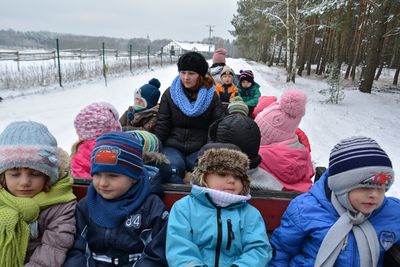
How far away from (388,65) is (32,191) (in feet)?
141

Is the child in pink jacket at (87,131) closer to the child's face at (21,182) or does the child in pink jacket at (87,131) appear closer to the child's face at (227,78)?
the child's face at (21,182)

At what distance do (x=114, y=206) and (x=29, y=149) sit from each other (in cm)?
62

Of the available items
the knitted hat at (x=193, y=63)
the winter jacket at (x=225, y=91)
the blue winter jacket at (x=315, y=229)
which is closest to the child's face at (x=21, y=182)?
the blue winter jacket at (x=315, y=229)

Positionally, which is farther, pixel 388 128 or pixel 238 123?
pixel 388 128

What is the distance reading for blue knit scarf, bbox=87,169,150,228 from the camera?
211 centimetres

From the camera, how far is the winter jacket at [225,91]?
618 cm

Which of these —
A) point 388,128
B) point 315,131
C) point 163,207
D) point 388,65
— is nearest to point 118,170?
point 163,207

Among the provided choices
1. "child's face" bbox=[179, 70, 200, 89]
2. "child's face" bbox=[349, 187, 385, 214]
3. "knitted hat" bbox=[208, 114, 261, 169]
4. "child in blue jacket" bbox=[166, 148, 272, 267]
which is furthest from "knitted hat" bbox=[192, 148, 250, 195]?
"child's face" bbox=[179, 70, 200, 89]

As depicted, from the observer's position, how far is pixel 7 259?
193 centimetres

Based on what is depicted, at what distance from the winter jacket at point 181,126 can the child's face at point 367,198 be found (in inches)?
82.7

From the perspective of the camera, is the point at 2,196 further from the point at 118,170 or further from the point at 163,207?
the point at 163,207

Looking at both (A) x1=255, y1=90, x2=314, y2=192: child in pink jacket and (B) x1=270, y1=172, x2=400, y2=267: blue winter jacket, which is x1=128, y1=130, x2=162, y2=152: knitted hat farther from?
(B) x1=270, y1=172, x2=400, y2=267: blue winter jacket

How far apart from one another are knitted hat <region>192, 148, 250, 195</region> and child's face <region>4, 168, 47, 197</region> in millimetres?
1016

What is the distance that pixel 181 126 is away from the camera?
3820 mm
